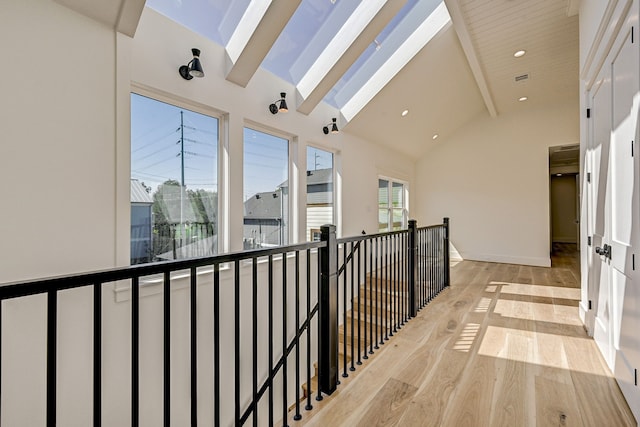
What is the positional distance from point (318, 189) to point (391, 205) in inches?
95.7

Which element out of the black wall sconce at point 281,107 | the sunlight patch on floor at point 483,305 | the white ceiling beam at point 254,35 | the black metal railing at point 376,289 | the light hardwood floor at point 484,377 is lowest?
the light hardwood floor at point 484,377

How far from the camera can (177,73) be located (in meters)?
2.68

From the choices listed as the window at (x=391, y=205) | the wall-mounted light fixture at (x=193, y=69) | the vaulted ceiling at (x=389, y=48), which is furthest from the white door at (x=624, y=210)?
the window at (x=391, y=205)

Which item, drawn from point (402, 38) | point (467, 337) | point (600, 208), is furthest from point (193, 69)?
point (600, 208)

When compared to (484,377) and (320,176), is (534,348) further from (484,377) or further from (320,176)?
(320,176)

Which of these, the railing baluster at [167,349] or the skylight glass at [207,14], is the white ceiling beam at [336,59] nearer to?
the skylight glass at [207,14]

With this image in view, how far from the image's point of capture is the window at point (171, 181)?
100 inches

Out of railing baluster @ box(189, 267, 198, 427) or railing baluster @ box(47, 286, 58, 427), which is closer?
railing baluster @ box(47, 286, 58, 427)

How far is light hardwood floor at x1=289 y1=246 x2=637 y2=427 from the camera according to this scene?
5.77 feet

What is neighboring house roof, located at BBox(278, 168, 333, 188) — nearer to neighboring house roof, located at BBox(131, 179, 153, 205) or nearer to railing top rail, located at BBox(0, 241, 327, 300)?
neighboring house roof, located at BBox(131, 179, 153, 205)

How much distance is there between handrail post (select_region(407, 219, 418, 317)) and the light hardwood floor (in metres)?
0.15

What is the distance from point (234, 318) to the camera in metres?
2.09

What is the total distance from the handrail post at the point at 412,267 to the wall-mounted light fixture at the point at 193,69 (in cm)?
246

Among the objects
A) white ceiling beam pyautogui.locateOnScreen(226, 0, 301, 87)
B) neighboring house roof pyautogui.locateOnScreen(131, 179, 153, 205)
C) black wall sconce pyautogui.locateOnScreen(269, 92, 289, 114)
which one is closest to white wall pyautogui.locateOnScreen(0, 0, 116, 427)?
neighboring house roof pyautogui.locateOnScreen(131, 179, 153, 205)
